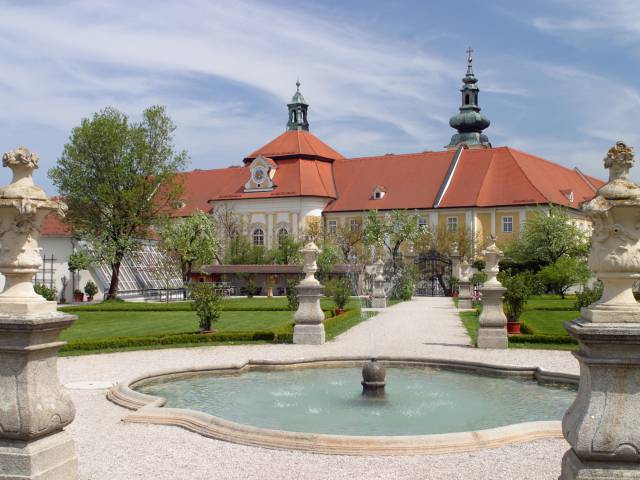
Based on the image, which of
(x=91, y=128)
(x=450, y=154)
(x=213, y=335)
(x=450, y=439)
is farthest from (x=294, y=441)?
→ (x=450, y=154)

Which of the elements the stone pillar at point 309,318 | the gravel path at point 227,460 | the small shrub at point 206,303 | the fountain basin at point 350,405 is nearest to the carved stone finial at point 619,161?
the gravel path at point 227,460

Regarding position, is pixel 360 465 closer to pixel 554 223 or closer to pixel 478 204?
pixel 554 223

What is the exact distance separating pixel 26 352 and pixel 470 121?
2833 inches

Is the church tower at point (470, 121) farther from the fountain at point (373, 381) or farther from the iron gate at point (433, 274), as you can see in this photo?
the fountain at point (373, 381)

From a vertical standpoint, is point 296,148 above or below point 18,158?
above

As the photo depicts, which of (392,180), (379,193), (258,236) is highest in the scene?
(392,180)

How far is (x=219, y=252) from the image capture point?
5481 cm

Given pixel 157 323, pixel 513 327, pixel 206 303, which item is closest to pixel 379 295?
pixel 157 323

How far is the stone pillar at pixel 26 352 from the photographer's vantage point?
568 cm

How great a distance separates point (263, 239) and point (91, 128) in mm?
25168

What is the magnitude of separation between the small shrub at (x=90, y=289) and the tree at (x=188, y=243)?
203 inches

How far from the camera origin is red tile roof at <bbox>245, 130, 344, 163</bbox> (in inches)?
2415

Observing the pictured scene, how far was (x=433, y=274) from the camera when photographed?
4559 cm

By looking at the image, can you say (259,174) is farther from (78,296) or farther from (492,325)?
(492,325)
